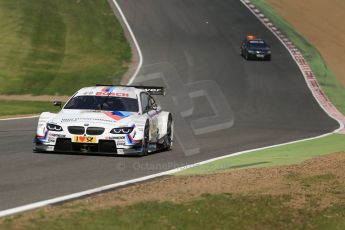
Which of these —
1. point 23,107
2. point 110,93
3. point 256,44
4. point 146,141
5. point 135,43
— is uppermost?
point 110,93

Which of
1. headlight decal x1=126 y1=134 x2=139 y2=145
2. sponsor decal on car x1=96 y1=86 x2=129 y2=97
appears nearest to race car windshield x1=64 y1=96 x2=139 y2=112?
sponsor decal on car x1=96 y1=86 x2=129 y2=97

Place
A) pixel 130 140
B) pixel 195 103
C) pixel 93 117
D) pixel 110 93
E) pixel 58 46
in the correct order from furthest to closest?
pixel 58 46 → pixel 195 103 → pixel 110 93 → pixel 93 117 → pixel 130 140

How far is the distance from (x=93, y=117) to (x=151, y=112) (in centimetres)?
192

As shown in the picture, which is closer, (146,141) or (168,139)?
(146,141)

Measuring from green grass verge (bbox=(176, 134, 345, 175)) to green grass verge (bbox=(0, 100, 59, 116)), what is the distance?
11.0 m

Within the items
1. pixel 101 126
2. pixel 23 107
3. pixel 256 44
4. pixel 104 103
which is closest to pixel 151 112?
pixel 104 103

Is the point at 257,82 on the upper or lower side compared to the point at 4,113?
lower

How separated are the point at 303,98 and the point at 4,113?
52.0 ft

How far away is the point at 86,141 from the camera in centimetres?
1437

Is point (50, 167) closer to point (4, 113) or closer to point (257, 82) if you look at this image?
point (4, 113)

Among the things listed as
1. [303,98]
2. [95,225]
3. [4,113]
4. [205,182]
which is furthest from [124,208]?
[303,98]

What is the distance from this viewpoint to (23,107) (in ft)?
95.0

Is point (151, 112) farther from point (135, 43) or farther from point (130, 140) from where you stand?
point (135, 43)

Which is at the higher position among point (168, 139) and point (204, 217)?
point (204, 217)
